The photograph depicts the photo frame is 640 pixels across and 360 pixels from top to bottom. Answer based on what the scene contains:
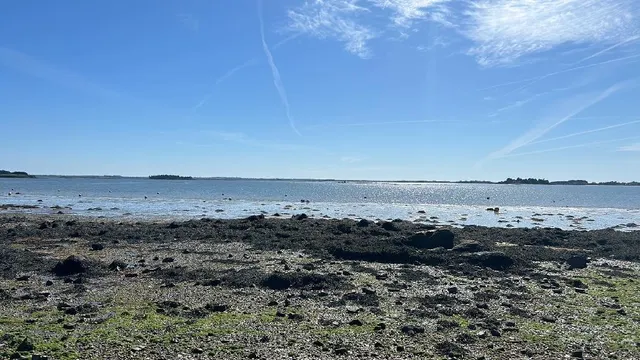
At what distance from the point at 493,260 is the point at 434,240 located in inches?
227

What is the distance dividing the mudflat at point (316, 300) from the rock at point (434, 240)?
84 millimetres

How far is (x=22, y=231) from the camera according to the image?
38.0m

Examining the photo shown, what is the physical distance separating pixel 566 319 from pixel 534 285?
6.04 m

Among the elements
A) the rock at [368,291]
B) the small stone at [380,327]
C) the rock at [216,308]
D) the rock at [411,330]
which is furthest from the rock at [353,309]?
the rock at [216,308]

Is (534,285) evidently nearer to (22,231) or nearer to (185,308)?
(185,308)

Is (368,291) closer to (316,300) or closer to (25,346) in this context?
(316,300)

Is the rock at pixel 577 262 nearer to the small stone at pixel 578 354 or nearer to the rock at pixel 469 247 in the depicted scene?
the rock at pixel 469 247

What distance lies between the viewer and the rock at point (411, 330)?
14.4 metres

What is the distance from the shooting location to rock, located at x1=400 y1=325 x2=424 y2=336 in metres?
14.4

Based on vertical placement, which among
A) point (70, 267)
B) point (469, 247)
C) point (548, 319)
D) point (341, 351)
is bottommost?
point (341, 351)

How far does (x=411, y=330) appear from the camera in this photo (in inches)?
572

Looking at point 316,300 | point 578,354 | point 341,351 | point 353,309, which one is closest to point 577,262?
point 578,354

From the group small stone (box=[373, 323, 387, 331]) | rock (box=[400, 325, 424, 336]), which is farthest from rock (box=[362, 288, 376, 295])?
rock (box=[400, 325, 424, 336])

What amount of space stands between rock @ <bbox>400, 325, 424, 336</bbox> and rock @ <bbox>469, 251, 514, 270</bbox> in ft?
43.4
